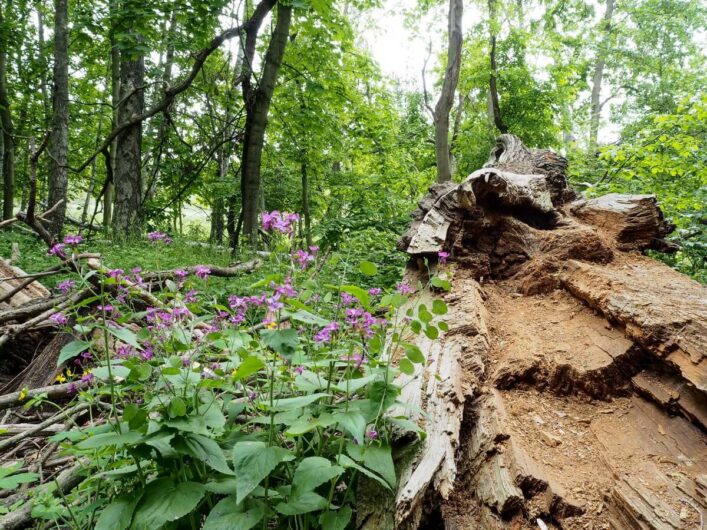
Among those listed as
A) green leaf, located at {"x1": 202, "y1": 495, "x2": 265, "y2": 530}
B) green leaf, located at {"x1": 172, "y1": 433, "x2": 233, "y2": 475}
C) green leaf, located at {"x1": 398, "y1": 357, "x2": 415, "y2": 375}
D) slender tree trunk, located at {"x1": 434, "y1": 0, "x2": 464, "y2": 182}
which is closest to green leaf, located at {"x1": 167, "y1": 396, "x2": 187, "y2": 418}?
green leaf, located at {"x1": 172, "y1": 433, "x2": 233, "y2": 475}

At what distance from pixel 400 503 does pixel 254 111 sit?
278 inches

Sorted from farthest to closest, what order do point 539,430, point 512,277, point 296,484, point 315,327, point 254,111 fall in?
point 254,111 < point 512,277 < point 315,327 < point 539,430 < point 296,484

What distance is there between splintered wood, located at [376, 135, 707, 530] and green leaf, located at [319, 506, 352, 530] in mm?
118

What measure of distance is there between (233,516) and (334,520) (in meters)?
0.33

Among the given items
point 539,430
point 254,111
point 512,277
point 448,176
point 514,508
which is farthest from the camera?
point 448,176

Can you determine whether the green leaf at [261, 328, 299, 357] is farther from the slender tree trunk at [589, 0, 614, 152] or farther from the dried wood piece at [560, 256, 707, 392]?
the slender tree trunk at [589, 0, 614, 152]

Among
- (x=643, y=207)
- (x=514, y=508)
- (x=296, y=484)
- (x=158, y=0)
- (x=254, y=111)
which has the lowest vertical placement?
(x=514, y=508)

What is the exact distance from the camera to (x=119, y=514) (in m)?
1.26

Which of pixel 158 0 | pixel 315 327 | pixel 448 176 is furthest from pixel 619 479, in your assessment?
pixel 448 176

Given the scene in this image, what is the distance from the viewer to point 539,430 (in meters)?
1.81

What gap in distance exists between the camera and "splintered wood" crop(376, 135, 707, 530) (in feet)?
4.67

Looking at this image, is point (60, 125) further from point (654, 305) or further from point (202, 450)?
point (654, 305)

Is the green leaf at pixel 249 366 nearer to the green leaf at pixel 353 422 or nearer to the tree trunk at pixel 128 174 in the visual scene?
the green leaf at pixel 353 422

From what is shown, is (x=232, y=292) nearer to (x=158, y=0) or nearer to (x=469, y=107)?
(x=158, y=0)
